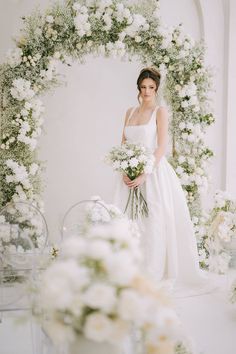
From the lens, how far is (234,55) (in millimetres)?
7227

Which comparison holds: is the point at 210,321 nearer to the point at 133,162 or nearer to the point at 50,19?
the point at 133,162

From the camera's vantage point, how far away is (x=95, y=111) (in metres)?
7.20

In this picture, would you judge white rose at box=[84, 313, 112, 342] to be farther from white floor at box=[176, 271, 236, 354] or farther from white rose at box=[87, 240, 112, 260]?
white floor at box=[176, 271, 236, 354]

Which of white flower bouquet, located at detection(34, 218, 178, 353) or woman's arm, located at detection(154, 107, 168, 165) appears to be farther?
woman's arm, located at detection(154, 107, 168, 165)

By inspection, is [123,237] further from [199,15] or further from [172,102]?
[199,15]

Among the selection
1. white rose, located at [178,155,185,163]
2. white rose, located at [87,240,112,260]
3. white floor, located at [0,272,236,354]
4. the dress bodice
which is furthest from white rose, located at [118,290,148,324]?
white rose, located at [178,155,185,163]

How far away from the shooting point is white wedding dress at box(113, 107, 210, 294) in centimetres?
511

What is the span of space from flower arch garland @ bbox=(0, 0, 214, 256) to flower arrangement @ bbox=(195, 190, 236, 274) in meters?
0.71

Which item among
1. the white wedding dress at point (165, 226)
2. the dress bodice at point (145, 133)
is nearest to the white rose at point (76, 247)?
the white wedding dress at point (165, 226)

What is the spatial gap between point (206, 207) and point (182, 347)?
472 centimetres

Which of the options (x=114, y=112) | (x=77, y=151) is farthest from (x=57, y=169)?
(x=114, y=112)

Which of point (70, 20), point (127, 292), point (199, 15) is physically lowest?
point (127, 292)

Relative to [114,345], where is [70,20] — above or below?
above

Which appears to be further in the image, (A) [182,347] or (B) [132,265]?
(A) [182,347]
